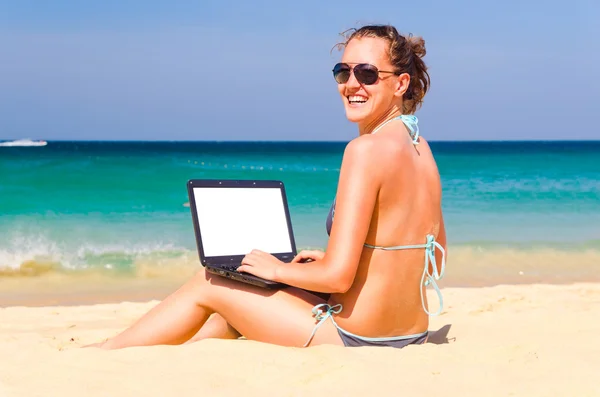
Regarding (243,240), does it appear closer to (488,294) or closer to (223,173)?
(488,294)

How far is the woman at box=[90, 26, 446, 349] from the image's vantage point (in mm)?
2883

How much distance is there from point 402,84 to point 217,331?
59.9 inches

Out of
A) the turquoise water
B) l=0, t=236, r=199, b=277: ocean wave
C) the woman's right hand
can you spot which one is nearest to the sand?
the woman's right hand

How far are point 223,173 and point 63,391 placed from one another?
2645 cm

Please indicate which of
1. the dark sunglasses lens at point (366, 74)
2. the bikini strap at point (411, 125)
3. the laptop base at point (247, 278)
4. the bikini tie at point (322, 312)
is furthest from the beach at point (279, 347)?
the dark sunglasses lens at point (366, 74)

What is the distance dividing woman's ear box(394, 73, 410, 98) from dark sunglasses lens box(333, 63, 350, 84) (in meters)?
0.23

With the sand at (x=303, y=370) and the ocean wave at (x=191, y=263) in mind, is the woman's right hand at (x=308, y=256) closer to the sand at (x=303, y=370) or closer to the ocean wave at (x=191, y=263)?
the sand at (x=303, y=370)

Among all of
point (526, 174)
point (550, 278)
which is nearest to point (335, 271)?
point (550, 278)

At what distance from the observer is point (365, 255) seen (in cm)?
304

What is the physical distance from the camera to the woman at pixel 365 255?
9.46 ft

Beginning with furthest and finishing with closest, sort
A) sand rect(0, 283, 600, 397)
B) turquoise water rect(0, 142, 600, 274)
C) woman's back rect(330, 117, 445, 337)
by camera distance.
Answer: turquoise water rect(0, 142, 600, 274)
woman's back rect(330, 117, 445, 337)
sand rect(0, 283, 600, 397)

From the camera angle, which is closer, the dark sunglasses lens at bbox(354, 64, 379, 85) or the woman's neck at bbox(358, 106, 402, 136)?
the dark sunglasses lens at bbox(354, 64, 379, 85)

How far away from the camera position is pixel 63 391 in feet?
9.04

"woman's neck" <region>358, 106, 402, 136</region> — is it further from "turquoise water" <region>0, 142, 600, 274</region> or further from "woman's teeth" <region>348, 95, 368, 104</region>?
"turquoise water" <region>0, 142, 600, 274</region>
